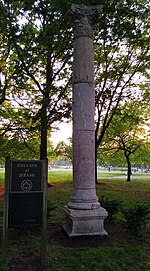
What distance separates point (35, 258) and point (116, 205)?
11.0ft

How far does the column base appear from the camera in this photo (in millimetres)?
5988

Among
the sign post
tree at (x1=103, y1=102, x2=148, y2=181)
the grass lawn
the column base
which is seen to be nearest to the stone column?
the column base

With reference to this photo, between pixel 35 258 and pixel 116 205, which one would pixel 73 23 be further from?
pixel 35 258

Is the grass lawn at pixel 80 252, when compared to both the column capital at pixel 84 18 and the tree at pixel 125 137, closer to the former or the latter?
the column capital at pixel 84 18

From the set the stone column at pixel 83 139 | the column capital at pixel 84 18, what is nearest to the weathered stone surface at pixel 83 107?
the stone column at pixel 83 139

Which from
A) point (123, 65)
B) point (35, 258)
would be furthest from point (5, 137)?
point (35, 258)

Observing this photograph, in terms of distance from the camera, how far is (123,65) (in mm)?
16531

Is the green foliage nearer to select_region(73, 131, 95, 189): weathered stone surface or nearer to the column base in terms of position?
the column base

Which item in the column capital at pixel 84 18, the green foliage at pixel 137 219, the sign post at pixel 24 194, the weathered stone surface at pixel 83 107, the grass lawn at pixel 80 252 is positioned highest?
the column capital at pixel 84 18

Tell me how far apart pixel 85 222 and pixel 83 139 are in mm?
1991

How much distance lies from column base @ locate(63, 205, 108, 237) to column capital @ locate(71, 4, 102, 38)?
4586mm

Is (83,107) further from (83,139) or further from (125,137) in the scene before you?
(125,137)

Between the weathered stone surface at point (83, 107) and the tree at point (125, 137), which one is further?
the tree at point (125, 137)

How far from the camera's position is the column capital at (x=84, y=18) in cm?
699
